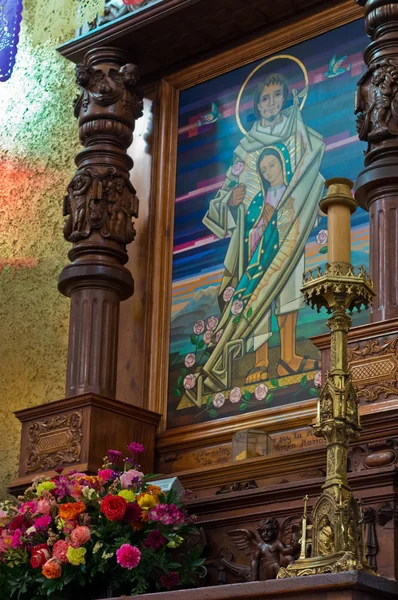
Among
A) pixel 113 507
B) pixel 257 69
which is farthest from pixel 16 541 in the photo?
pixel 257 69

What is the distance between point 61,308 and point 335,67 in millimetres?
2013

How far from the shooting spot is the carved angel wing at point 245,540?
461 cm

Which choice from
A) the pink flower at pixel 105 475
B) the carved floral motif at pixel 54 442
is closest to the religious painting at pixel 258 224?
the carved floral motif at pixel 54 442

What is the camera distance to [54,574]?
433 centimetres

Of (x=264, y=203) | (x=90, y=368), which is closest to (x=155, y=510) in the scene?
(x=90, y=368)

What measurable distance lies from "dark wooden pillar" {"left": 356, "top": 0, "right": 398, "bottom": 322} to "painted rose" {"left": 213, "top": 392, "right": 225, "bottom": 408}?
1.17 metres

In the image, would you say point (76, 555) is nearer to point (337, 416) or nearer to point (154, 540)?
point (154, 540)

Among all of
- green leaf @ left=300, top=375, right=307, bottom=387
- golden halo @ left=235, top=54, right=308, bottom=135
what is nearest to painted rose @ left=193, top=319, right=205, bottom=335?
green leaf @ left=300, top=375, right=307, bottom=387

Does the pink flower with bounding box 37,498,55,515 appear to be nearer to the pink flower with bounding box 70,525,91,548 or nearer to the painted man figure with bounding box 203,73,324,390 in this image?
the pink flower with bounding box 70,525,91,548

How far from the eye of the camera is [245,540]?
183 inches

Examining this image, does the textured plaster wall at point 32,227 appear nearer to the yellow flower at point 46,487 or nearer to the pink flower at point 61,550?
the yellow flower at point 46,487

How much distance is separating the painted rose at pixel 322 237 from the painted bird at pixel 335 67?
0.83 meters

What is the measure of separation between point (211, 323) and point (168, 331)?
0.28 meters

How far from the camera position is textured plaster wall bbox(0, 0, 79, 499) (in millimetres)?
7023
